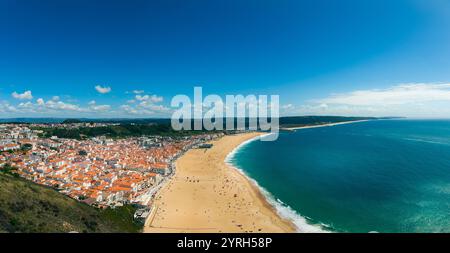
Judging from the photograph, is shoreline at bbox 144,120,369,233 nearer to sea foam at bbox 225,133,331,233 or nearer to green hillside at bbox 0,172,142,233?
sea foam at bbox 225,133,331,233

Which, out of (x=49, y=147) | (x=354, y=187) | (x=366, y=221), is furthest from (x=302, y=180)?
(x=49, y=147)

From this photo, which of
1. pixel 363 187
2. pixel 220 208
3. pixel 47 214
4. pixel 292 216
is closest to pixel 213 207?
pixel 220 208

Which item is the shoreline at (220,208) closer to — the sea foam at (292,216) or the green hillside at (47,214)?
Result: the sea foam at (292,216)

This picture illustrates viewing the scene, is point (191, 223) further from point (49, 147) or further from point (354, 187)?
point (49, 147)

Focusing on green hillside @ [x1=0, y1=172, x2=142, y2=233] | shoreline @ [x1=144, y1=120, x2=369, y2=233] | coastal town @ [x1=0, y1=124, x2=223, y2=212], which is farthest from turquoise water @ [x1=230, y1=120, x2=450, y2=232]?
green hillside @ [x1=0, y1=172, x2=142, y2=233]

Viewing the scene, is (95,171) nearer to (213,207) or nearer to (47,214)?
(213,207)
